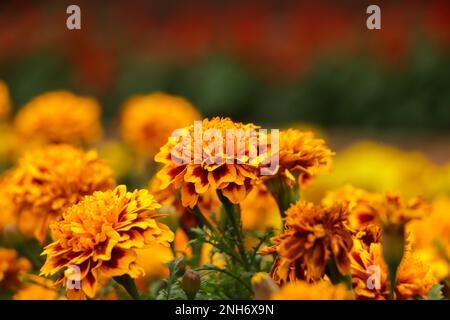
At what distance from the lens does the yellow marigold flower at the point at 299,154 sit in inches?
49.2

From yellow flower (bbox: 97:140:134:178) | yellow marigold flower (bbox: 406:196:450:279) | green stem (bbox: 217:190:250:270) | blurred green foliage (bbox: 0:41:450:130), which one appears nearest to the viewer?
green stem (bbox: 217:190:250:270)

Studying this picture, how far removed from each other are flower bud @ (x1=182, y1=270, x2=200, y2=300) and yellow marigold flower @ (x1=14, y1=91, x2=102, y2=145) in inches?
60.0

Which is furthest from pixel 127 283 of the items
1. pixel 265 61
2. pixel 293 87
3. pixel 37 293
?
pixel 265 61

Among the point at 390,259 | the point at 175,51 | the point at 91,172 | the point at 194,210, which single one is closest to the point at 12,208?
the point at 91,172

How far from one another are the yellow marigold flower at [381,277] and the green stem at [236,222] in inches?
7.8

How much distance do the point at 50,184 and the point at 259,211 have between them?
669 millimetres

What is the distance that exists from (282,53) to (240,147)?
15.4 feet

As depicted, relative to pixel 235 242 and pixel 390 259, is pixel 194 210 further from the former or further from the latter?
pixel 390 259

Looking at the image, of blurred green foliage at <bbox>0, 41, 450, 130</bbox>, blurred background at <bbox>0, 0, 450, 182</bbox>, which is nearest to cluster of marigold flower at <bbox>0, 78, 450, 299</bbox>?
blurred background at <bbox>0, 0, 450, 182</bbox>

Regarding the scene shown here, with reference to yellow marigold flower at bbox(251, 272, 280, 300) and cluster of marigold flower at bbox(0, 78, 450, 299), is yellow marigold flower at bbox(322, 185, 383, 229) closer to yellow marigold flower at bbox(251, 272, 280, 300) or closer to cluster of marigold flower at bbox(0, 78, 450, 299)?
cluster of marigold flower at bbox(0, 78, 450, 299)

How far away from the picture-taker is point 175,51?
6.29 meters

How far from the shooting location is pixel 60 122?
2.63 meters

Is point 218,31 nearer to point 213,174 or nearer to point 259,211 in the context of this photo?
point 259,211

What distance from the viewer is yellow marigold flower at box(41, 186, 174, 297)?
42.3 inches
